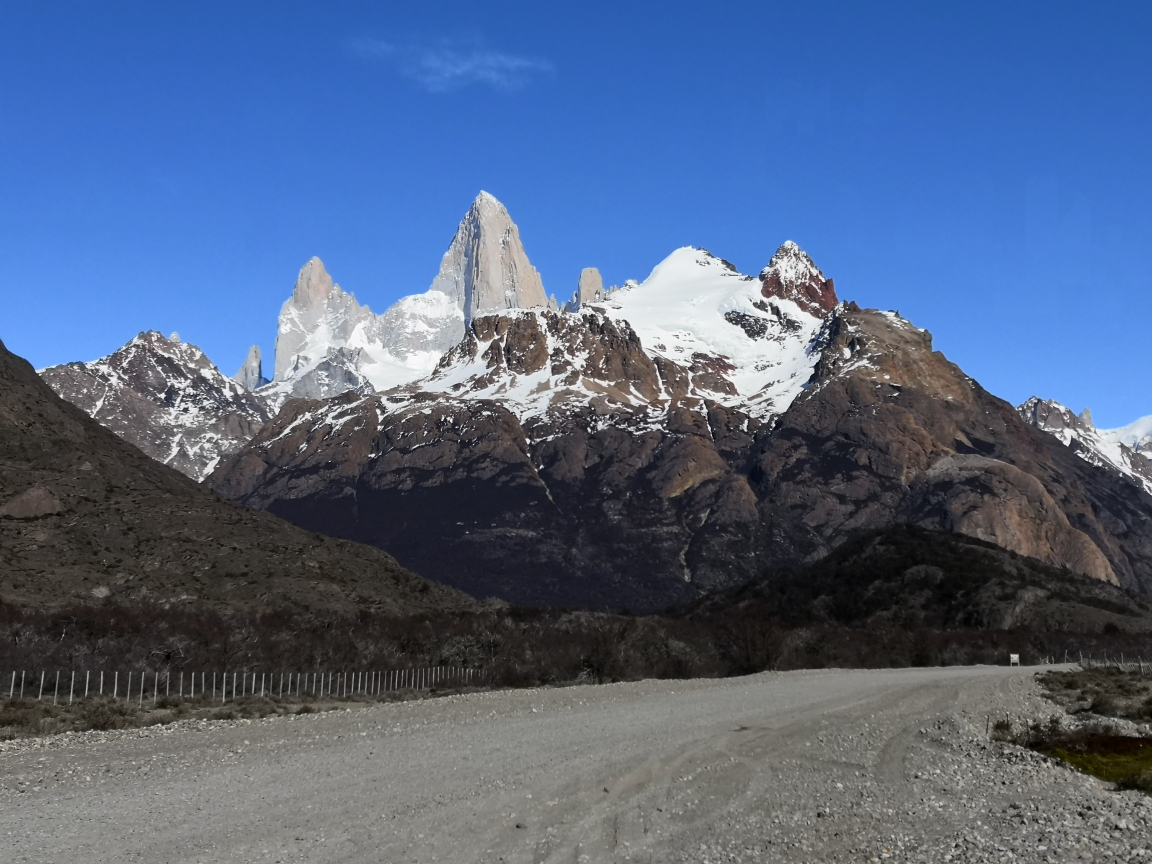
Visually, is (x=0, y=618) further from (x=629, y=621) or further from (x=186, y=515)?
(x=629, y=621)

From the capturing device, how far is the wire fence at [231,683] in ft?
165

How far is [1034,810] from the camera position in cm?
2070

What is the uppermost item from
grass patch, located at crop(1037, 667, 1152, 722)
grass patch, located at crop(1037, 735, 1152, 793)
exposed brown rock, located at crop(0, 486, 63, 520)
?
exposed brown rock, located at crop(0, 486, 63, 520)

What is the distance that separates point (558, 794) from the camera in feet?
70.3

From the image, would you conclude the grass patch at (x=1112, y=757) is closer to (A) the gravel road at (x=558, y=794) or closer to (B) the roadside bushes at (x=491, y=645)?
(A) the gravel road at (x=558, y=794)

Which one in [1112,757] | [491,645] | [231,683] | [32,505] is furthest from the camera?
[32,505]

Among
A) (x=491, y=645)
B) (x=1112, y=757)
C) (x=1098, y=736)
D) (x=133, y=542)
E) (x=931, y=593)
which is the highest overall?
(x=133, y=542)

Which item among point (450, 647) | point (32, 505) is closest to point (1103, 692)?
point (450, 647)

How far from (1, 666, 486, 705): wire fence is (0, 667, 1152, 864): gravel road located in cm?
1713

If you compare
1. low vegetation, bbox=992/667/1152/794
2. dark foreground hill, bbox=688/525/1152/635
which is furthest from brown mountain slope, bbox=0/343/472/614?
low vegetation, bbox=992/667/1152/794

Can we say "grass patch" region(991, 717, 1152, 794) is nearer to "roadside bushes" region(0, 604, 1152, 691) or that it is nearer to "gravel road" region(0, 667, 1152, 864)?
"gravel road" region(0, 667, 1152, 864)

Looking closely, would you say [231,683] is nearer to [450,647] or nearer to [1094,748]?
[450,647]

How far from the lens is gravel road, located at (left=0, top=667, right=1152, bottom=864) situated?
17.3 meters

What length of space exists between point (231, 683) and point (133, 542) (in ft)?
129
